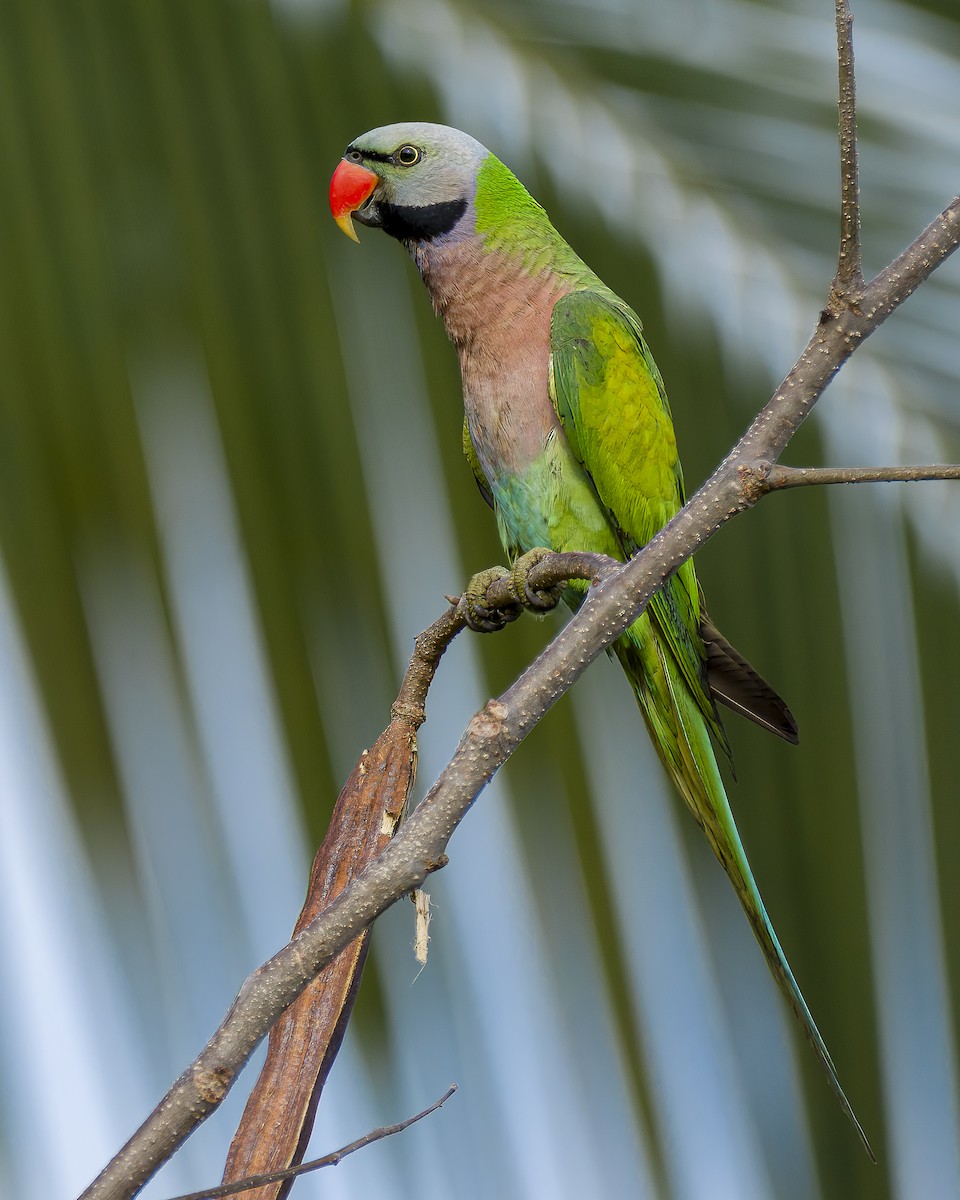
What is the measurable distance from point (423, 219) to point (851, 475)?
117 cm

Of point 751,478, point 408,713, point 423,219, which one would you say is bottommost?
point 408,713

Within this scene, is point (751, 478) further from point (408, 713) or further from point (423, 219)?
point (423, 219)

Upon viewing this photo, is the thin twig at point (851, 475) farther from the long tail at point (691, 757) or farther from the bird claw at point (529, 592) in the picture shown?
the long tail at point (691, 757)

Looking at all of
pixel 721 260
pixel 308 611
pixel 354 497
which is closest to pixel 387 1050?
pixel 308 611

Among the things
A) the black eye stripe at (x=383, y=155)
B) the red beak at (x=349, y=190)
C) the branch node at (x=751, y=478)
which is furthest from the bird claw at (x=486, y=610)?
the black eye stripe at (x=383, y=155)

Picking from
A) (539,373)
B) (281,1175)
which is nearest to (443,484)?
(539,373)

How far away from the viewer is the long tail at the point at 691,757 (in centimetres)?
121

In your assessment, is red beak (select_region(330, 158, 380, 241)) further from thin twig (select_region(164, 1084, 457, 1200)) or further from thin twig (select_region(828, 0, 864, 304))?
thin twig (select_region(164, 1084, 457, 1200))

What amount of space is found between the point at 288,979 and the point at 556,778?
0.87m

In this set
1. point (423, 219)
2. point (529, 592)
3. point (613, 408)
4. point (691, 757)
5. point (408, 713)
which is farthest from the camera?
point (423, 219)

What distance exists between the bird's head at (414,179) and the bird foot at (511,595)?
59 centimetres

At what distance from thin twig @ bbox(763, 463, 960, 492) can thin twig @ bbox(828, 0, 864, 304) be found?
0.36 ft

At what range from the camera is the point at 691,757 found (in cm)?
144

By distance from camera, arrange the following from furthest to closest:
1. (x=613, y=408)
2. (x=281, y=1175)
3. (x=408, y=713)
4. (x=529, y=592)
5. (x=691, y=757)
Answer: (x=613, y=408)
(x=691, y=757)
(x=529, y=592)
(x=408, y=713)
(x=281, y=1175)
